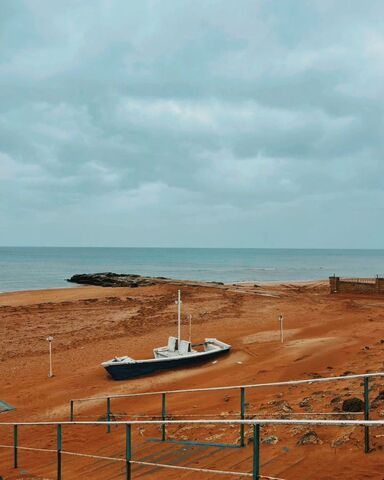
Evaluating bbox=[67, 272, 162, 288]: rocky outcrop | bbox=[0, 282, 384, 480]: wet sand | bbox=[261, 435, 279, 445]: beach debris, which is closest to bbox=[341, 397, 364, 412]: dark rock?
bbox=[0, 282, 384, 480]: wet sand

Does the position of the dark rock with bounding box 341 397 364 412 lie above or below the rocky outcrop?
above

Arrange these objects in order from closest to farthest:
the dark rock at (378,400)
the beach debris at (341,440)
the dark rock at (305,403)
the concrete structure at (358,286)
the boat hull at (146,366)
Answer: the beach debris at (341,440) < the dark rock at (378,400) < the dark rock at (305,403) < the boat hull at (146,366) < the concrete structure at (358,286)

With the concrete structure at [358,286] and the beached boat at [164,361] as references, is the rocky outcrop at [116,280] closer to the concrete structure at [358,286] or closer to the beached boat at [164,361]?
the concrete structure at [358,286]

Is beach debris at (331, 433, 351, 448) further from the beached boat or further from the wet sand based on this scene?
the beached boat

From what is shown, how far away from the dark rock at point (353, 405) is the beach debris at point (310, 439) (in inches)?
80.3

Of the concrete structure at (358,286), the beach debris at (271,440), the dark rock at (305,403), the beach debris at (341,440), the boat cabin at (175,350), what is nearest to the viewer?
the beach debris at (341,440)

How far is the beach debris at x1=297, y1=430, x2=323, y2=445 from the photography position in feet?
25.8

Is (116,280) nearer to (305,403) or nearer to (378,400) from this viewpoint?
(305,403)

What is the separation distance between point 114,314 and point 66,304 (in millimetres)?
6846

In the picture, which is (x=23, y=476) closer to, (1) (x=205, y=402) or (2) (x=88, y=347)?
(1) (x=205, y=402)

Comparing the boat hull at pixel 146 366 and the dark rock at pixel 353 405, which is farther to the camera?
the boat hull at pixel 146 366

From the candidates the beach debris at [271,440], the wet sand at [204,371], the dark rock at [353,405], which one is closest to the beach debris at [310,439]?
the wet sand at [204,371]

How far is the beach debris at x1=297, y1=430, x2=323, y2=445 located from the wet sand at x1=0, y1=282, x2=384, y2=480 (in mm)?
78

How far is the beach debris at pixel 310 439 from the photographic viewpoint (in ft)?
25.8
